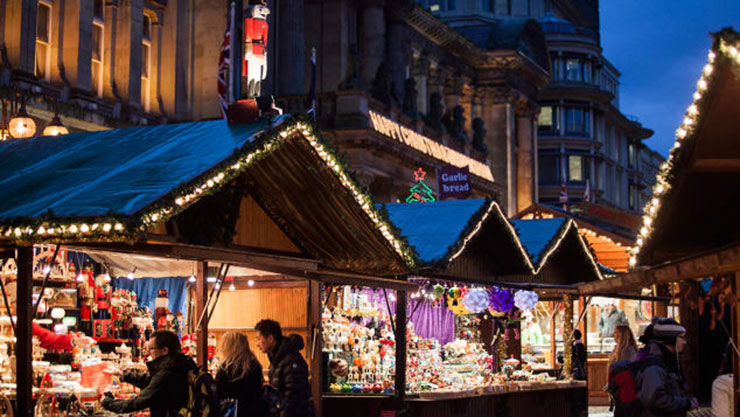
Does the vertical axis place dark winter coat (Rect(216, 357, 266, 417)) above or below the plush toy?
below

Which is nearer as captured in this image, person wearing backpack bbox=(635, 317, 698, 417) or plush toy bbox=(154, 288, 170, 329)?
person wearing backpack bbox=(635, 317, 698, 417)

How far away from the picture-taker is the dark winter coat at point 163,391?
874 centimetres

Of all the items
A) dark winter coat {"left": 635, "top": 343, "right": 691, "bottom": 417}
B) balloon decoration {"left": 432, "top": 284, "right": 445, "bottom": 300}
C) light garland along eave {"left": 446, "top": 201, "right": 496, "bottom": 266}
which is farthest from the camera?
balloon decoration {"left": 432, "top": 284, "right": 445, "bottom": 300}

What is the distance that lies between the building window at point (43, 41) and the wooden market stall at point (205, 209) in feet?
37.3

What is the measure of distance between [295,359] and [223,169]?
2.23 m

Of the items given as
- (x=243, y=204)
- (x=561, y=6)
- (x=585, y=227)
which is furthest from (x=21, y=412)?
(x=561, y=6)

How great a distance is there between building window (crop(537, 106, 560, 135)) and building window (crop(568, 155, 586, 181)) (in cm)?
239

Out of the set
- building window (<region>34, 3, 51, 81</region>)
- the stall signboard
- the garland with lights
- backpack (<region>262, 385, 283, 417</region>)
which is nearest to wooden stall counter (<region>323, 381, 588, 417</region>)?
backpack (<region>262, 385, 283, 417</region>)

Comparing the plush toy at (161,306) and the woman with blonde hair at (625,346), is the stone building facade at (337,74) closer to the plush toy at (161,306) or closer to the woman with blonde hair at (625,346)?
the plush toy at (161,306)

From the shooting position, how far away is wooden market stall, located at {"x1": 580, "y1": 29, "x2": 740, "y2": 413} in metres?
7.50

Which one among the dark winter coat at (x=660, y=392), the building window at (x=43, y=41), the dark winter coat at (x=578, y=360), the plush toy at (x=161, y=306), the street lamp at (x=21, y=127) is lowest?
the dark winter coat at (x=578, y=360)

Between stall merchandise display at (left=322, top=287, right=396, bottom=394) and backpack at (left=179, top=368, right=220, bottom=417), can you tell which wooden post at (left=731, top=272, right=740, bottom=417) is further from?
stall merchandise display at (left=322, top=287, right=396, bottom=394)

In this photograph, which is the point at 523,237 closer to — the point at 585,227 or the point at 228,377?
the point at 585,227

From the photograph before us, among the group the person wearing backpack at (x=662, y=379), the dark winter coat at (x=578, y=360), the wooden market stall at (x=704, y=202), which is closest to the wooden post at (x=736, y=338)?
the wooden market stall at (x=704, y=202)
